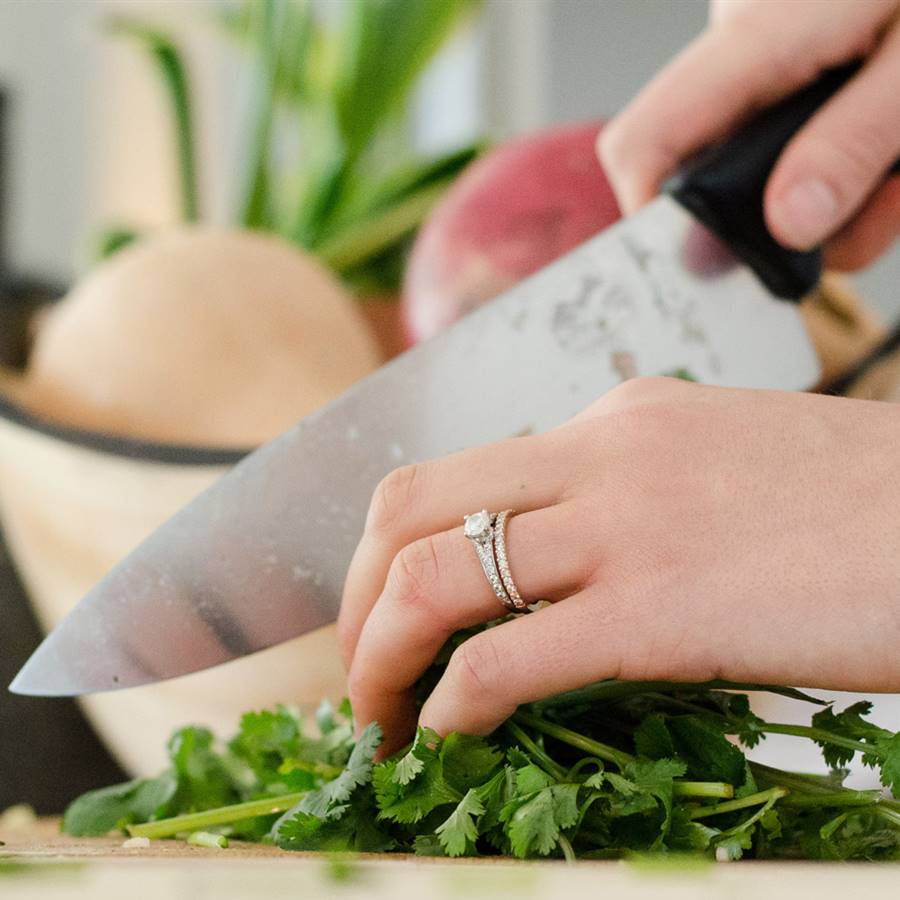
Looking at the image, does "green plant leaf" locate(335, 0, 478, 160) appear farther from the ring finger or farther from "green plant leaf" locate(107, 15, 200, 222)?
the ring finger

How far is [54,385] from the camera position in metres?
0.91

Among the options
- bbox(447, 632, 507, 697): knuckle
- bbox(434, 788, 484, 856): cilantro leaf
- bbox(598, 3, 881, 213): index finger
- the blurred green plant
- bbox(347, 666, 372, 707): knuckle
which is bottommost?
bbox(434, 788, 484, 856): cilantro leaf

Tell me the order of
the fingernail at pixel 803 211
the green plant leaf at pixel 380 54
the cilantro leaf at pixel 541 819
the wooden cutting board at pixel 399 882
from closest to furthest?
1. the wooden cutting board at pixel 399 882
2. the cilantro leaf at pixel 541 819
3. the fingernail at pixel 803 211
4. the green plant leaf at pixel 380 54

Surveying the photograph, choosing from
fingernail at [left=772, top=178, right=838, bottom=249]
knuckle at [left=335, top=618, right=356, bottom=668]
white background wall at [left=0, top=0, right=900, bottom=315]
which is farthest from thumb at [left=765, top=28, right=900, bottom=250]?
white background wall at [left=0, top=0, right=900, bottom=315]

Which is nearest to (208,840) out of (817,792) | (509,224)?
(817,792)

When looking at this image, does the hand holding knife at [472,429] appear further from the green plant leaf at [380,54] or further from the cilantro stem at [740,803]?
the green plant leaf at [380,54]

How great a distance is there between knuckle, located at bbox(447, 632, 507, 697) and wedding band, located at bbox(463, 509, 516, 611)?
0.06ft

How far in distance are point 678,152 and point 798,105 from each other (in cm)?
8

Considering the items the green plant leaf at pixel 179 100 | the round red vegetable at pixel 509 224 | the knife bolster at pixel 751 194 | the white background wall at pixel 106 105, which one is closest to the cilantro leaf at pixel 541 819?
the knife bolster at pixel 751 194

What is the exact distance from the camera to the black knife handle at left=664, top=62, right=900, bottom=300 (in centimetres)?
69

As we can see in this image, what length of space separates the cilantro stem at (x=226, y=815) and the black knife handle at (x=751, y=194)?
412 mm

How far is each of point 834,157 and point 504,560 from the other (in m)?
0.41

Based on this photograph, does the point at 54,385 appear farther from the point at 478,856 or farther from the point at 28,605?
the point at 478,856

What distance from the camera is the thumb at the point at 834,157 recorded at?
69 cm
